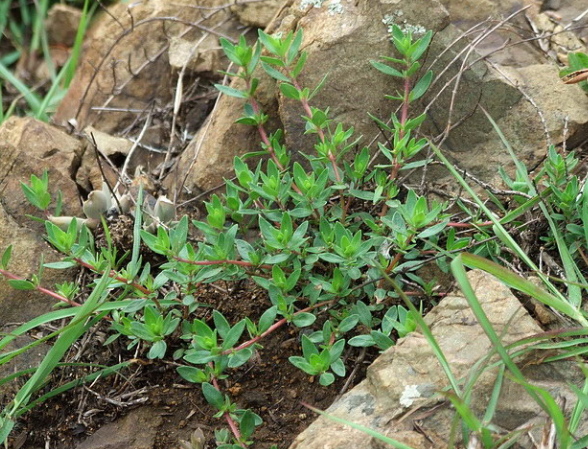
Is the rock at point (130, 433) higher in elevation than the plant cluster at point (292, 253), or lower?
lower

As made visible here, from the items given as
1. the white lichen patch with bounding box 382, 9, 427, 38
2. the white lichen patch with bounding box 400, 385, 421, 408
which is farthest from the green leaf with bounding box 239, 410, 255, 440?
the white lichen patch with bounding box 382, 9, 427, 38

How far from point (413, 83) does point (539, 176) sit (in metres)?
0.66

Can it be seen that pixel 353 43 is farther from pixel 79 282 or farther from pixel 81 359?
pixel 81 359

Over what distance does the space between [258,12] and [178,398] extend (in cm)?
208

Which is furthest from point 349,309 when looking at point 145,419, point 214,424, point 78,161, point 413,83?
point 78,161

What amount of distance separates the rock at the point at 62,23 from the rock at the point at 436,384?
12.1ft

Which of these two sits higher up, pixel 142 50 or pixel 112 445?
pixel 142 50

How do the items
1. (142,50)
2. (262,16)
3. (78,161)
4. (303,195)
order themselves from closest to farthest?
(303,195) → (78,161) → (262,16) → (142,50)

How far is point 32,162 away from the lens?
123 inches

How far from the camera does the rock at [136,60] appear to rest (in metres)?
3.76

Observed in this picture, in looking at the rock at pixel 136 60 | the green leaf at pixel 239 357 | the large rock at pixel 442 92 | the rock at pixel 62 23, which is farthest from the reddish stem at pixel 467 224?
the rock at pixel 62 23

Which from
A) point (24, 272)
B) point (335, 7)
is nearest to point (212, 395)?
point (24, 272)

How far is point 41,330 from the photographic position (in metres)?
2.80

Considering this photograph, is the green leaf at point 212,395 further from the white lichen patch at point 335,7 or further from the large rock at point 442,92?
the white lichen patch at point 335,7
